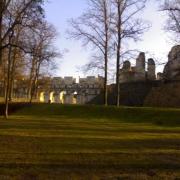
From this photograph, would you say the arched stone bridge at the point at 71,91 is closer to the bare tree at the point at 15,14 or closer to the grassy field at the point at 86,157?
the bare tree at the point at 15,14

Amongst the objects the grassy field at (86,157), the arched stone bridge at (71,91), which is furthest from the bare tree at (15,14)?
the arched stone bridge at (71,91)

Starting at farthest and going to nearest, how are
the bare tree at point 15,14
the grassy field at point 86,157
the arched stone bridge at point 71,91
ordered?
the arched stone bridge at point 71,91, the bare tree at point 15,14, the grassy field at point 86,157

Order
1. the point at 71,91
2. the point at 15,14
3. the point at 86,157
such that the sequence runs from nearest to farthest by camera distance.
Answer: the point at 86,157 < the point at 15,14 < the point at 71,91

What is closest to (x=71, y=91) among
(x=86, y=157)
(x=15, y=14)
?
(x=15, y=14)

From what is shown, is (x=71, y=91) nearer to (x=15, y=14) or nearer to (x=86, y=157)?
(x=15, y=14)

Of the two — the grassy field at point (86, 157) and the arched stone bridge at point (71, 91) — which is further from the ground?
the arched stone bridge at point (71, 91)

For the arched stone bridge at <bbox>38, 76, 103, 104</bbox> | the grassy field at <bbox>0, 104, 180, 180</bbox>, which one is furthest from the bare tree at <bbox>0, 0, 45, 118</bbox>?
the arched stone bridge at <bbox>38, 76, 103, 104</bbox>

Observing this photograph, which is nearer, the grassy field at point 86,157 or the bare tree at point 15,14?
the grassy field at point 86,157

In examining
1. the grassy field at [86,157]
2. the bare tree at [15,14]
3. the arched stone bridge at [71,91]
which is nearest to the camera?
the grassy field at [86,157]

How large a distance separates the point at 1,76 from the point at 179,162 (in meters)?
54.3

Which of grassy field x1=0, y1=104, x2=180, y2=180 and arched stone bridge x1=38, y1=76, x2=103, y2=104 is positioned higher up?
arched stone bridge x1=38, y1=76, x2=103, y2=104

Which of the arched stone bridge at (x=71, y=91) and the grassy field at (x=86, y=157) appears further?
the arched stone bridge at (x=71, y=91)

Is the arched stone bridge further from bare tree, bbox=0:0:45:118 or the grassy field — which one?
the grassy field

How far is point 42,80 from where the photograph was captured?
77375 mm
